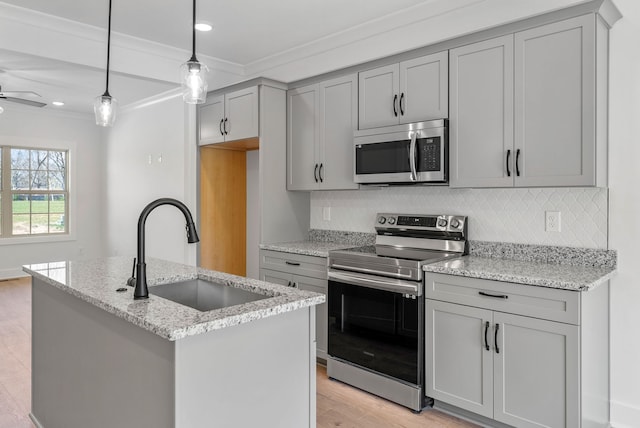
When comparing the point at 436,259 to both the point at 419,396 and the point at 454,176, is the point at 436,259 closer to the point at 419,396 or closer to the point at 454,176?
the point at 454,176

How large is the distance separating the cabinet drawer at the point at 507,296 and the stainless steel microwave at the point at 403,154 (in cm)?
70

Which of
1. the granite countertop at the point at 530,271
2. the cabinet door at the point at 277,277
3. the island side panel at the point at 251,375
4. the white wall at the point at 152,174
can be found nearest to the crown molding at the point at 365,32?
the white wall at the point at 152,174

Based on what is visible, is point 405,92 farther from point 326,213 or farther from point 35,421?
point 35,421

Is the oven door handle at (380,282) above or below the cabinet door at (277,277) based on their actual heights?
above

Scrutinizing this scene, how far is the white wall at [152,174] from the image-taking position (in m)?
4.97

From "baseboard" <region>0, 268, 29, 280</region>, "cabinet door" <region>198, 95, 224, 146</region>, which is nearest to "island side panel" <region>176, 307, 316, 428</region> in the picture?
"cabinet door" <region>198, 95, 224, 146</region>

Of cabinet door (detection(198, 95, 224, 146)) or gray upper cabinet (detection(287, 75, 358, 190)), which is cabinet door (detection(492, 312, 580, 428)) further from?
cabinet door (detection(198, 95, 224, 146))

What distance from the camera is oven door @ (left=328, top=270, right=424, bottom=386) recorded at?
9.00 feet

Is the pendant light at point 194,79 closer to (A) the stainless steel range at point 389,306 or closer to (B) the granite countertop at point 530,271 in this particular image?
(A) the stainless steel range at point 389,306

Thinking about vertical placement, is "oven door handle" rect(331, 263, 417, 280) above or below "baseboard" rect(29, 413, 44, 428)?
above

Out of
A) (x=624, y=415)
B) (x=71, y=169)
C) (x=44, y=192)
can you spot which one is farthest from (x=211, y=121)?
(x=44, y=192)

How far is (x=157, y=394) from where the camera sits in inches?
57.2

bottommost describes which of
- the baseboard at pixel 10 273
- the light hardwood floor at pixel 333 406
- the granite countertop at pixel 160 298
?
the light hardwood floor at pixel 333 406

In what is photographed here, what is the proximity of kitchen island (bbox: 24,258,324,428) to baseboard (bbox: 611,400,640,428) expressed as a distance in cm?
191
